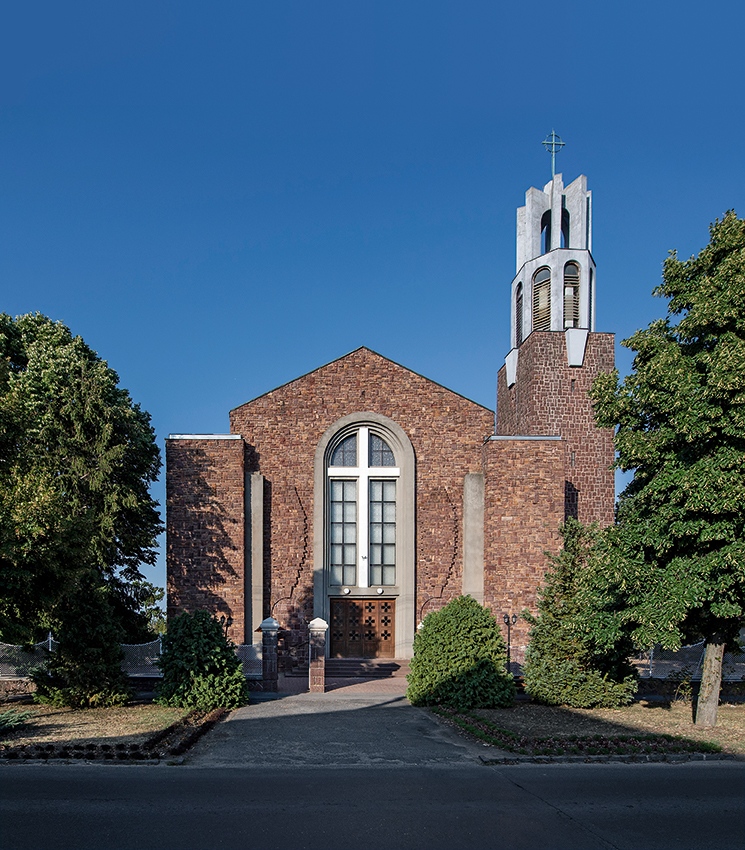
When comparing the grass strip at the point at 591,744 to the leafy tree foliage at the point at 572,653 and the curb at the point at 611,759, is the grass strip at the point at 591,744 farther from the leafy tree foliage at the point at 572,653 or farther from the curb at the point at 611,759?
the leafy tree foliage at the point at 572,653

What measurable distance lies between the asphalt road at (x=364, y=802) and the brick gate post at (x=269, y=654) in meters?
7.13

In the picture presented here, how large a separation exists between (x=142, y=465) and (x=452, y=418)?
10.4m

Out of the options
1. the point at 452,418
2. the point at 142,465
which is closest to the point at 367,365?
the point at 452,418

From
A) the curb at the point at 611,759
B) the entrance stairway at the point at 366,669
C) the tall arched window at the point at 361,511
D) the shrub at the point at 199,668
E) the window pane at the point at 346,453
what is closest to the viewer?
the curb at the point at 611,759

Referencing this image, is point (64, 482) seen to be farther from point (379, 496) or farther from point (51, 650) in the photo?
point (379, 496)

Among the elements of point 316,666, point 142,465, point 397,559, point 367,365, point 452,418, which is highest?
point 367,365

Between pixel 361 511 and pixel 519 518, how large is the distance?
205 inches

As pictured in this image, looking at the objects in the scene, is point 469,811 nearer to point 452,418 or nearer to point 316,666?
point 316,666

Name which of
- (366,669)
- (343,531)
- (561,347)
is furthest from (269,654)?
(561,347)

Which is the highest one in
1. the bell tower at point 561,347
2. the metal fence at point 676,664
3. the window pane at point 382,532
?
the bell tower at point 561,347

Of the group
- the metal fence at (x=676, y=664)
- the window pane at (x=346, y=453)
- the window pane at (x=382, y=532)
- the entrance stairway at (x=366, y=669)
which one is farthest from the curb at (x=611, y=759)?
the window pane at (x=346, y=453)

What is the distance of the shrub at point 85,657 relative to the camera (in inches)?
619

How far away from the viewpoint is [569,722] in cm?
1465

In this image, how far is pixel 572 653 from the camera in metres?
17.0
